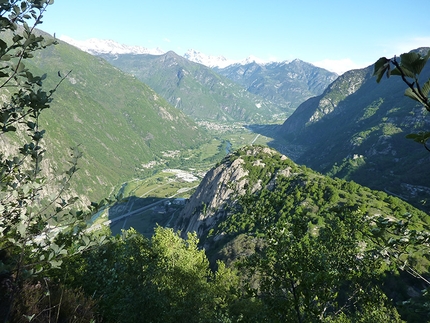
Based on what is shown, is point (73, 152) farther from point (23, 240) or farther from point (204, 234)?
point (204, 234)

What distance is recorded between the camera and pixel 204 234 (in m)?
104

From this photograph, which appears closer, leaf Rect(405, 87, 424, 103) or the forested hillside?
leaf Rect(405, 87, 424, 103)

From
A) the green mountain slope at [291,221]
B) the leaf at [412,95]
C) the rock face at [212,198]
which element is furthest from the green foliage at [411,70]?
the rock face at [212,198]

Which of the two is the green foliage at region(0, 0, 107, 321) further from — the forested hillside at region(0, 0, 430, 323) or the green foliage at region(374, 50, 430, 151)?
the green foliage at region(374, 50, 430, 151)

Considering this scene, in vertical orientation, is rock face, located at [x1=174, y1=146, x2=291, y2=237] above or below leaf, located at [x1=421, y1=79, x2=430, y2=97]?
below

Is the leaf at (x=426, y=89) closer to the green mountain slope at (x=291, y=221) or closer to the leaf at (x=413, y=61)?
the leaf at (x=413, y=61)

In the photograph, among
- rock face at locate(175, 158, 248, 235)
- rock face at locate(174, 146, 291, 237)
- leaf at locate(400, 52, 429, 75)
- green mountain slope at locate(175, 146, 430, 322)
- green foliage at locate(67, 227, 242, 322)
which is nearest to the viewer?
leaf at locate(400, 52, 429, 75)

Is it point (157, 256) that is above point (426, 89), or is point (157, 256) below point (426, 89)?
below

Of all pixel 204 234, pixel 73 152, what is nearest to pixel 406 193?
pixel 204 234

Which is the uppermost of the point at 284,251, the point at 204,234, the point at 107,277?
the point at 284,251

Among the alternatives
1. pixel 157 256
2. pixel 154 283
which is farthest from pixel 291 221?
pixel 157 256

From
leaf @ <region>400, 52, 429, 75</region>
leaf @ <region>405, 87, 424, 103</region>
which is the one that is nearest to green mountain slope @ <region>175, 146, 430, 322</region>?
leaf @ <region>405, 87, 424, 103</region>

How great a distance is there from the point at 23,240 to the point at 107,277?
70.8ft

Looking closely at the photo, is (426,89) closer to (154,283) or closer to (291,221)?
(291,221)
